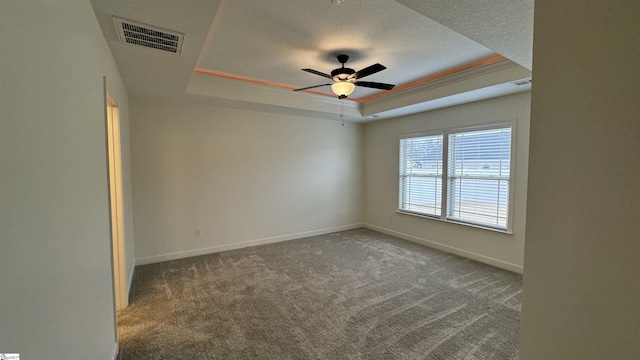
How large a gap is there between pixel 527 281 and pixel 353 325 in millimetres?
1851

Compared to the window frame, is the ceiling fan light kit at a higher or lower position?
higher

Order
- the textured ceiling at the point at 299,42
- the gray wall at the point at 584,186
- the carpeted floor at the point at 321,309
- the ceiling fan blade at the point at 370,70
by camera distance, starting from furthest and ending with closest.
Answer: the ceiling fan blade at the point at 370,70
the carpeted floor at the point at 321,309
the textured ceiling at the point at 299,42
the gray wall at the point at 584,186

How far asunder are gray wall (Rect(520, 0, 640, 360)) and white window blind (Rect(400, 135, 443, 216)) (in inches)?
160

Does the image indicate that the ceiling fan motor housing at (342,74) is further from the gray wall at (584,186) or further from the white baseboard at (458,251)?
the white baseboard at (458,251)

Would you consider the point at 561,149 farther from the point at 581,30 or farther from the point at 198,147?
the point at 198,147

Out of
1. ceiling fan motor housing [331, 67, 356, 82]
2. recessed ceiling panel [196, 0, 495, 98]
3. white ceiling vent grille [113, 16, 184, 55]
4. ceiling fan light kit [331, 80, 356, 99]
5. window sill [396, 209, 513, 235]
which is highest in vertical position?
recessed ceiling panel [196, 0, 495, 98]

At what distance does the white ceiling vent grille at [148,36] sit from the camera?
190 centimetres

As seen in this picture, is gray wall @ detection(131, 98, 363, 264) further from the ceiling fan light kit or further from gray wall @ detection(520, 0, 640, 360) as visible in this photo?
gray wall @ detection(520, 0, 640, 360)

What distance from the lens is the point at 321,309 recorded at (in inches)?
106

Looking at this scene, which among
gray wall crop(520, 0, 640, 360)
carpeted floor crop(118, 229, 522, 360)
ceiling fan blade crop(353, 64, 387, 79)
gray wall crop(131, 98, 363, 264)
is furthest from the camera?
gray wall crop(131, 98, 363, 264)

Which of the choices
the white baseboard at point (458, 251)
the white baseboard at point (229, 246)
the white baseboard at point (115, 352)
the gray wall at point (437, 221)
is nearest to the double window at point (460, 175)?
the gray wall at point (437, 221)

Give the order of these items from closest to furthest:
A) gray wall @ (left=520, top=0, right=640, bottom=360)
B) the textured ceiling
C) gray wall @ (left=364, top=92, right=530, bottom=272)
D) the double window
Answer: gray wall @ (left=520, top=0, right=640, bottom=360) < the textured ceiling < gray wall @ (left=364, top=92, right=530, bottom=272) < the double window

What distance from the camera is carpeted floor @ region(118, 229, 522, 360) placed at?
6.92 ft

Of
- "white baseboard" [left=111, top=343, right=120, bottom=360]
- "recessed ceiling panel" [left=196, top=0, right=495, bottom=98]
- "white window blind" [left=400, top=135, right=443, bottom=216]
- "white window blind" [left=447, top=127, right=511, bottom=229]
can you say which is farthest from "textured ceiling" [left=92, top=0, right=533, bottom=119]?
"white baseboard" [left=111, top=343, right=120, bottom=360]
